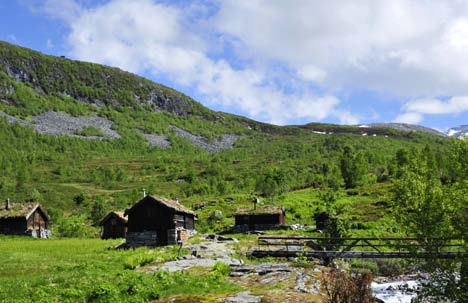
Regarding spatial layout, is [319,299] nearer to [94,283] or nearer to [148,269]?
[94,283]

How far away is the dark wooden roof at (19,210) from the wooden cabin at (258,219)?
34.7m

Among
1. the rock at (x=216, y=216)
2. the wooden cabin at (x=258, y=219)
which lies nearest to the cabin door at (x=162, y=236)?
the wooden cabin at (x=258, y=219)

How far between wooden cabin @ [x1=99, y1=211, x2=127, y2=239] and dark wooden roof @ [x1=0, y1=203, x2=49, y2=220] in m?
11.5

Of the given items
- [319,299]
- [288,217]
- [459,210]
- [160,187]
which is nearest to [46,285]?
[319,299]

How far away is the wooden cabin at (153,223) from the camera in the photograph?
58469 mm

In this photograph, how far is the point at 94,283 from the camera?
24.2 meters

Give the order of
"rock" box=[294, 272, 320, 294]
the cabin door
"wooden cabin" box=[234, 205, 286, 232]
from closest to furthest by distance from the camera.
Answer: "rock" box=[294, 272, 320, 294]
the cabin door
"wooden cabin" box=[234, 205, 286, 232]

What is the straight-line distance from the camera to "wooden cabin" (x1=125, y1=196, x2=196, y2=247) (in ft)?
192

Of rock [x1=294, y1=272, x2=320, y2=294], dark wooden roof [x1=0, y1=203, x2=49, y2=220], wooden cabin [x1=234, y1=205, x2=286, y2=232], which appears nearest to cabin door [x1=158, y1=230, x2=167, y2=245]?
wooden cabin [x1=234, y1=205, x2=286, y2=232]

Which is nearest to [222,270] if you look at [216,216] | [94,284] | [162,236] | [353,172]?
[94,284]

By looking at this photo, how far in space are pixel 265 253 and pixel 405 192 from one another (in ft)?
57.7

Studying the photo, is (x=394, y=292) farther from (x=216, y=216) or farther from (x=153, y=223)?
(x=216, y=216)

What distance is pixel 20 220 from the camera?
77188mm

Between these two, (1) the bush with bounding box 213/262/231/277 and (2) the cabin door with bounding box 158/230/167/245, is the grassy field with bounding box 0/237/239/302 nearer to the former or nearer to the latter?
(1) the bush with bounding box 213/262/231/277
